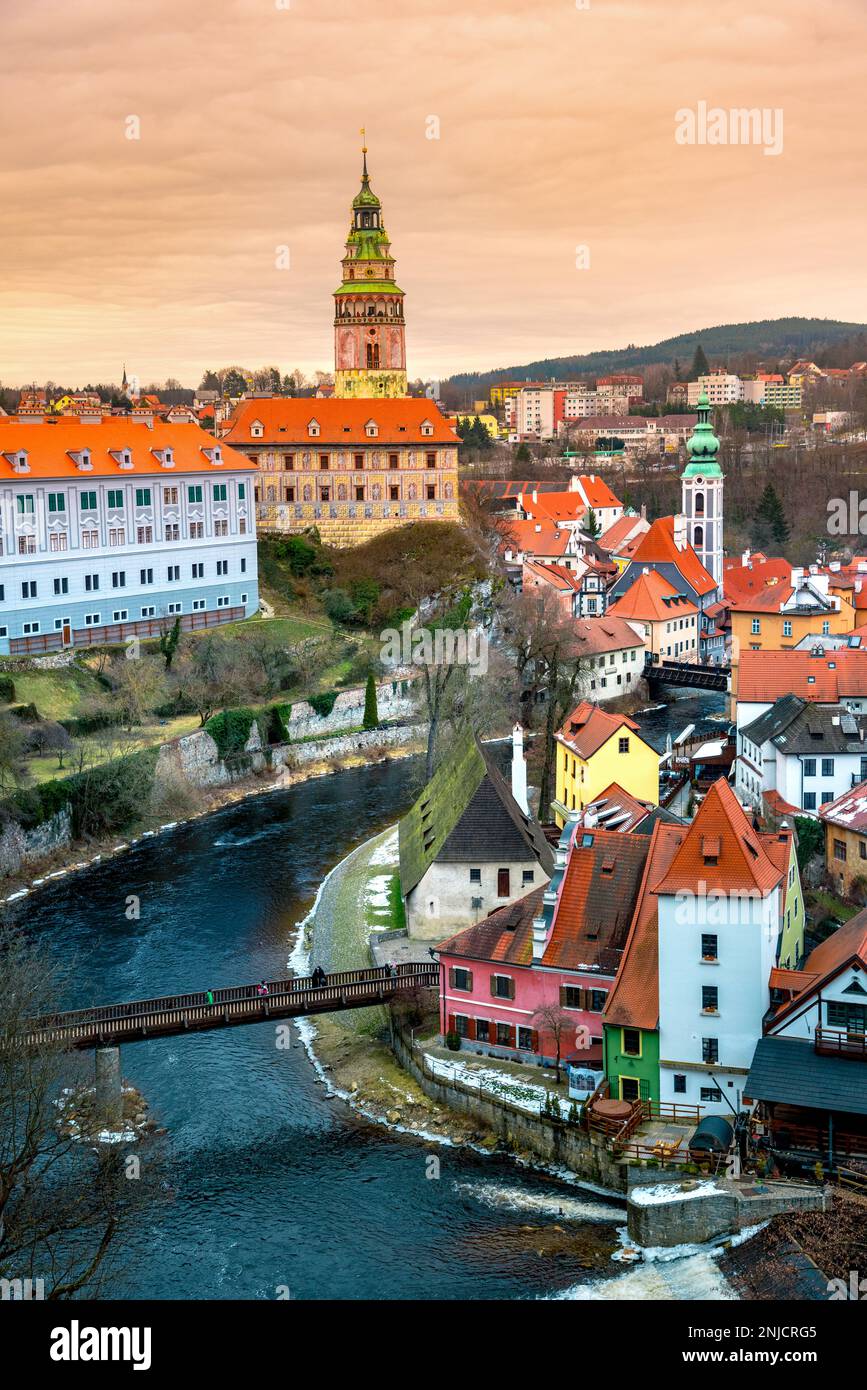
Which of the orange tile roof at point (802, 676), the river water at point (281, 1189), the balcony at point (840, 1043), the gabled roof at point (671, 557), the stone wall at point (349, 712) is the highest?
the gabled roof at point (671, 557)

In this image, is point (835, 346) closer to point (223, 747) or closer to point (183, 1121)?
point (223, 747)

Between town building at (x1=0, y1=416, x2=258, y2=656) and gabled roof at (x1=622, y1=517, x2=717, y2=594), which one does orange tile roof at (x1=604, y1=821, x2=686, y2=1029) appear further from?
gabled roof at (x1=622, y1=517, x2=717, y2=594)

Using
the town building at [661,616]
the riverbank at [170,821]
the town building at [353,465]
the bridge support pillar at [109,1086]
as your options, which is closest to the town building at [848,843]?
the bridge support pillar at [109,1086]

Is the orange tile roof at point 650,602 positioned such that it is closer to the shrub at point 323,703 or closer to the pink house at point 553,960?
the shrub at point 323,703

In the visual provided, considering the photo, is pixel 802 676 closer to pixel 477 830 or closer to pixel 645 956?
pixel 477 830

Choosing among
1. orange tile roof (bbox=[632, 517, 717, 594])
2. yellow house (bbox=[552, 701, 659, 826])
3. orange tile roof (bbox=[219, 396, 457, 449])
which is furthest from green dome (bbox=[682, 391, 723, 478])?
yellow house (bbox=[552, 701, 659, 826])

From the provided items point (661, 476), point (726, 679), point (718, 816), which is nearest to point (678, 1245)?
point (718, 816)

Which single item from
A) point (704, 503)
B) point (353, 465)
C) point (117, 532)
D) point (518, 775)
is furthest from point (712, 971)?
point (704, 503)
